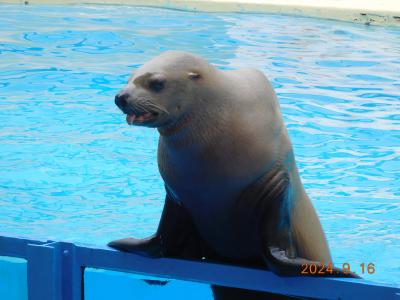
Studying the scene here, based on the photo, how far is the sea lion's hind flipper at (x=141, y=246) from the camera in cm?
246

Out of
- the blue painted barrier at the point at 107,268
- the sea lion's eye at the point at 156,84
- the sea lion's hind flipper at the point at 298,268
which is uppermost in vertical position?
the sea lion's eye at the point at 156,84

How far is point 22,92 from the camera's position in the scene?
291 inches

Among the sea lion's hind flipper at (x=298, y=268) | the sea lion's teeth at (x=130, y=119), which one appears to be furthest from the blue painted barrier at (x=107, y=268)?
the sea lion's teeth at (x=130, y=119)

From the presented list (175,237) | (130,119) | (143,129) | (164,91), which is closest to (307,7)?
(143,129)

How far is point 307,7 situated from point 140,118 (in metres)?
9.98

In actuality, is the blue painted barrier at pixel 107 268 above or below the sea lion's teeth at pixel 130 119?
below

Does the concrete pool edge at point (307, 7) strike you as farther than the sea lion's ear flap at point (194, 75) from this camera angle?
Yes

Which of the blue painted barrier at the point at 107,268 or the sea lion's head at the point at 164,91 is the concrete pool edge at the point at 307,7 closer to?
the sea lion's head at the point at 164,91

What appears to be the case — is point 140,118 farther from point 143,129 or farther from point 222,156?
point 143,129

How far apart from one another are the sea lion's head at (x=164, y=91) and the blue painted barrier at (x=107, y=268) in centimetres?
41

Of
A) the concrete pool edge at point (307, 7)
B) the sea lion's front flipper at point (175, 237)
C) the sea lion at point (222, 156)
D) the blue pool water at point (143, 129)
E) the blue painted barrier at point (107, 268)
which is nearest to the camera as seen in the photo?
the blue painted barrier at point (107, 268)

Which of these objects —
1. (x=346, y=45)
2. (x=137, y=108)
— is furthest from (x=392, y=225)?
(x=346, y=45)

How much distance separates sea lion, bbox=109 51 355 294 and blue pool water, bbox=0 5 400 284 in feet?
5.58

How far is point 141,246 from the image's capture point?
8.11 ft
